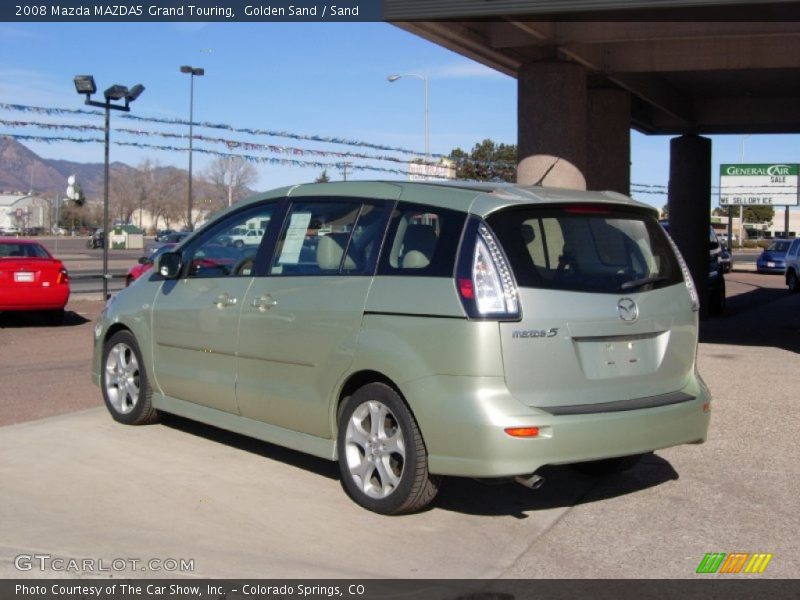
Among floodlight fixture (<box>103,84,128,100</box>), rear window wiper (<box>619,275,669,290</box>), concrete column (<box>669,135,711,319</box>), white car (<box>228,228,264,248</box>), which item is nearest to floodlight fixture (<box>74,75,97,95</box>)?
floodlight fixture (<box>103,84,128,100</box>)

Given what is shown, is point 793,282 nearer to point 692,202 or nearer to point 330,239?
point 692,202

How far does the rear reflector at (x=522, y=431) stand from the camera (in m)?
5.12

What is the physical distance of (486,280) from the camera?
5.24 metres

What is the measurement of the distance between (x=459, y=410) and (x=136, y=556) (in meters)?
1.75

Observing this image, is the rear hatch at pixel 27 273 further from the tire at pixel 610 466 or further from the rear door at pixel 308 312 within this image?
the tire at pixel 610 466

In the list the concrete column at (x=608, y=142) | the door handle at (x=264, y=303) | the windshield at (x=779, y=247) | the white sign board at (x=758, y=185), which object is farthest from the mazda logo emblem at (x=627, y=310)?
the white sign board at (x=758, y=185)

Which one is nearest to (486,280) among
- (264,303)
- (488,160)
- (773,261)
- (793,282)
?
(264,303)

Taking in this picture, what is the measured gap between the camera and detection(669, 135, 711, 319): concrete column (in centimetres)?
1900

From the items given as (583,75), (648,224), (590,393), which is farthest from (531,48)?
(590,393)

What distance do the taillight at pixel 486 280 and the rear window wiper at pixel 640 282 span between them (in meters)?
0.76

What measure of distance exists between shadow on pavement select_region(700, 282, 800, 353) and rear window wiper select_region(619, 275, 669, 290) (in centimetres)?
815

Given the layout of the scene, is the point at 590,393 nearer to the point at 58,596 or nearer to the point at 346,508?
the point at 346,508

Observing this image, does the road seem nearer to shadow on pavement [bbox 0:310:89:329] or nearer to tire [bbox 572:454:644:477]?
tire [bbox 572:454:644:477]

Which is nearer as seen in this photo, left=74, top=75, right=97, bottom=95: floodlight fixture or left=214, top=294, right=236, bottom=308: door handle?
left=214, top=294, right=236, bottom=308: door handle
